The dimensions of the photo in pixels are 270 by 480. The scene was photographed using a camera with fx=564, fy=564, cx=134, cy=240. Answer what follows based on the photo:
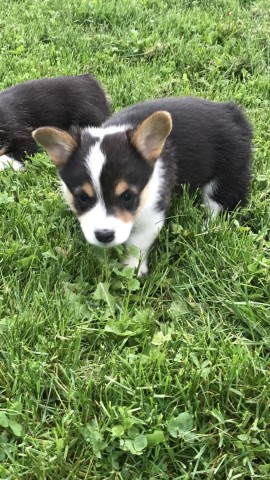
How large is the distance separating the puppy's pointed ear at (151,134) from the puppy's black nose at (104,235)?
20.2 inches

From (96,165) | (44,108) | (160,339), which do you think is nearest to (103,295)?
(160,339)

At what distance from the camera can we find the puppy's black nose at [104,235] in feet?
8.84

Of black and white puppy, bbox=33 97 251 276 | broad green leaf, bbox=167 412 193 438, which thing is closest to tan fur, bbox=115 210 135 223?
black and white puppy, bbox=33 97 251 276

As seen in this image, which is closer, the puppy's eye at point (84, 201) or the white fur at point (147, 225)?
the puppy's eye at point (84, 201)

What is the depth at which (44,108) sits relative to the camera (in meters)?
4.68

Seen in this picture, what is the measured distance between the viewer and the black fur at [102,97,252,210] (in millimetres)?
3531

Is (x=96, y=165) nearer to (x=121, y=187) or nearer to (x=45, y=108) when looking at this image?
(x=121, y=187)

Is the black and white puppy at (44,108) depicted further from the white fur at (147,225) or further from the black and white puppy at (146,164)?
the white fur at (147,225)

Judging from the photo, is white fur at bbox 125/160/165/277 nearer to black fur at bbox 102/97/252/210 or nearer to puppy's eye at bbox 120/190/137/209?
puppy's eye at bbox 120/190/137/209

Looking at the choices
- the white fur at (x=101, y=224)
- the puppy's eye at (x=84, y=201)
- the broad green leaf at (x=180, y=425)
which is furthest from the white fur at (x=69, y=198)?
the broad green leaf at (x=180, y=425)

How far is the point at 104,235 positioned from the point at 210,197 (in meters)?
1.23

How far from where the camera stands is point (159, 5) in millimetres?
6492

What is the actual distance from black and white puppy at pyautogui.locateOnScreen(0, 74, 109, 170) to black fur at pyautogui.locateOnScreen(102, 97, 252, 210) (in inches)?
45.6

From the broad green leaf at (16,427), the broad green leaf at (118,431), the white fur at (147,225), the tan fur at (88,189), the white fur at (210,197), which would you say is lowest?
the white fur at (210,197)
